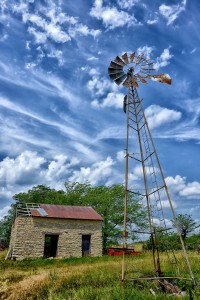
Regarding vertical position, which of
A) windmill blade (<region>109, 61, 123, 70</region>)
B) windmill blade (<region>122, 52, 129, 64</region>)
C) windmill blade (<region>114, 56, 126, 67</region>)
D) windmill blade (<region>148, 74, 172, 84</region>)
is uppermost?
windmill blade (<region>122, 52, 129, 64</region>)

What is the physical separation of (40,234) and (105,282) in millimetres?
15272

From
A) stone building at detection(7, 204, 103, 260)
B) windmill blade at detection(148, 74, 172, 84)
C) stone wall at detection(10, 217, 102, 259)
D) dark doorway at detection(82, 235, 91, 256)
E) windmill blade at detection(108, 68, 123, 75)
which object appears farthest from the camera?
dark doorway at detection(82, 235, 91, 256)

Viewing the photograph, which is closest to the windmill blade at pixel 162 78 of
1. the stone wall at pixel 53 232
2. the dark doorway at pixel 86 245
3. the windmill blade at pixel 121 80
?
the windmill blade at pixel 121 80

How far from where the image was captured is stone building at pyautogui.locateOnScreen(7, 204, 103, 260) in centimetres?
2450

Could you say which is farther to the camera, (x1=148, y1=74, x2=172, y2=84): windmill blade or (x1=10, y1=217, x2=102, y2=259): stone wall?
(x1=10, y1=217, x2=102, y2=259): stone wall

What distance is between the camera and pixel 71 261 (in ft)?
74.4

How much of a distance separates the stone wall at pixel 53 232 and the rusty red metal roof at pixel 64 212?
14.7 inches

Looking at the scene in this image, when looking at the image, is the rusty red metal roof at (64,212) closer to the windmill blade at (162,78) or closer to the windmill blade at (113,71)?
the windmill blade at (113,71)

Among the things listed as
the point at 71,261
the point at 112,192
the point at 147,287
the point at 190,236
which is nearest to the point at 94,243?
the point at 71,261

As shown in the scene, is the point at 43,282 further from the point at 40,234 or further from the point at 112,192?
the point at 112,192

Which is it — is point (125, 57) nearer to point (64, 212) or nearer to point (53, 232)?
point (53, 232)

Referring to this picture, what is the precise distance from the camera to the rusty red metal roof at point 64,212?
26.0 metres

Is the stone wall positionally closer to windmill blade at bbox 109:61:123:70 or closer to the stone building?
the stone building

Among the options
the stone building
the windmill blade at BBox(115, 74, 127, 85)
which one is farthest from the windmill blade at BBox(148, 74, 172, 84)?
the stone building
